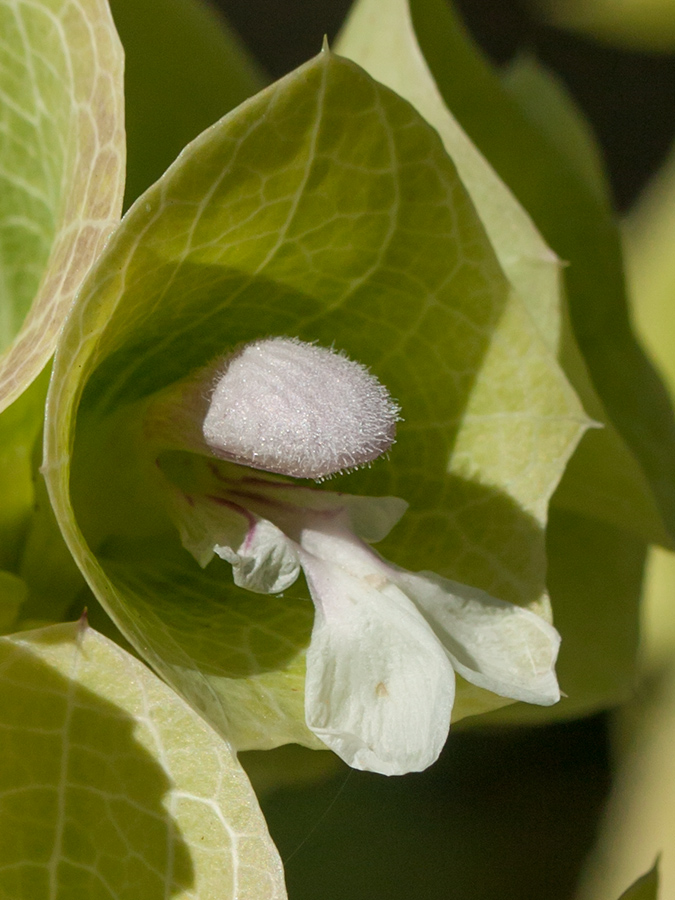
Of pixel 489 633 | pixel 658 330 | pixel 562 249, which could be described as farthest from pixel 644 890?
pixel 658 330

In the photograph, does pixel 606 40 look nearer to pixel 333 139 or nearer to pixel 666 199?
pixel 666 199

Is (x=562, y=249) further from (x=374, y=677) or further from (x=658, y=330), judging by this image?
(x=374, y=677)

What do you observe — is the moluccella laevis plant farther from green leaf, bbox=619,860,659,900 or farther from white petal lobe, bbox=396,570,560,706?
green leaf, bbox=619,860,659,900

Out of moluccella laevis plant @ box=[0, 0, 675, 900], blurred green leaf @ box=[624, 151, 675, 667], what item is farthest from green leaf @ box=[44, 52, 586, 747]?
blurred green leaf @ box=[624, 151, 675, 667]

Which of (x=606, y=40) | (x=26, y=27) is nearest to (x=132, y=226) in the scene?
(x=26, y=27)

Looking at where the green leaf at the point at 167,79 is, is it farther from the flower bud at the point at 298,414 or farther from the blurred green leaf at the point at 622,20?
the blurred green leaf at the point at 622,20
